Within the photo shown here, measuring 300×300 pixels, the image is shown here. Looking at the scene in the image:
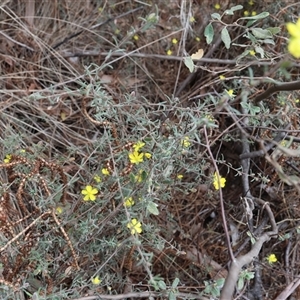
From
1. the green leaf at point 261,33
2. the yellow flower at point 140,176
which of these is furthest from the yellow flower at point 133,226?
the green leaf at point 261,33

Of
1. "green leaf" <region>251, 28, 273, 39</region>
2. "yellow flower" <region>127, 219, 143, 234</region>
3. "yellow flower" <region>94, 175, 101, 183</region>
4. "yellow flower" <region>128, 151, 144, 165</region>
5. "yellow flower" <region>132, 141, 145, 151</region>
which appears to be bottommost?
"yellow flower" <region>94, 175, 101, 183</region>

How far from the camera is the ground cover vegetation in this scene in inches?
50.3

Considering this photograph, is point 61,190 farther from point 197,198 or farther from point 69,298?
point 197,198

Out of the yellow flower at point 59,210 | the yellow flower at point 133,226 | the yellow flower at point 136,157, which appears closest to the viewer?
the yellow flower at point 133,226

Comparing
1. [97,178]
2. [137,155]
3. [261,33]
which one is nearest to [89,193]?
[97,178]

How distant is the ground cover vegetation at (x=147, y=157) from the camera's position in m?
1.28

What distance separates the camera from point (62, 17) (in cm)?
223

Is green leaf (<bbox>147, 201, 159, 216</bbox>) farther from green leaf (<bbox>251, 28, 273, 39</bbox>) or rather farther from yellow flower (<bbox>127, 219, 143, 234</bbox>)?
green leaf (<bbox>251, 28, 273, 39</bbox>)

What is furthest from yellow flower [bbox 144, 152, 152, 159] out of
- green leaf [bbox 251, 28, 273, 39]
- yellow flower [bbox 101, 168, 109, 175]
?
green leaf [bbox 251, 28, 273, 39]

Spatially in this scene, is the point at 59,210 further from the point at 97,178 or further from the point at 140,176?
the point at 140,176

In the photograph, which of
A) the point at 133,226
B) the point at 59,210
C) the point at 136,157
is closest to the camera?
the point at 133,226

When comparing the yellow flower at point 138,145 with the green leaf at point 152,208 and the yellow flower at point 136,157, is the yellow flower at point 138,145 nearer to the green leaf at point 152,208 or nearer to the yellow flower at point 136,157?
the yellow flower at point 136,157

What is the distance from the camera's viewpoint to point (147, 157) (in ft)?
4.33

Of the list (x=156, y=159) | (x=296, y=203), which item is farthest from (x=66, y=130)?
(x=296, y=203)
